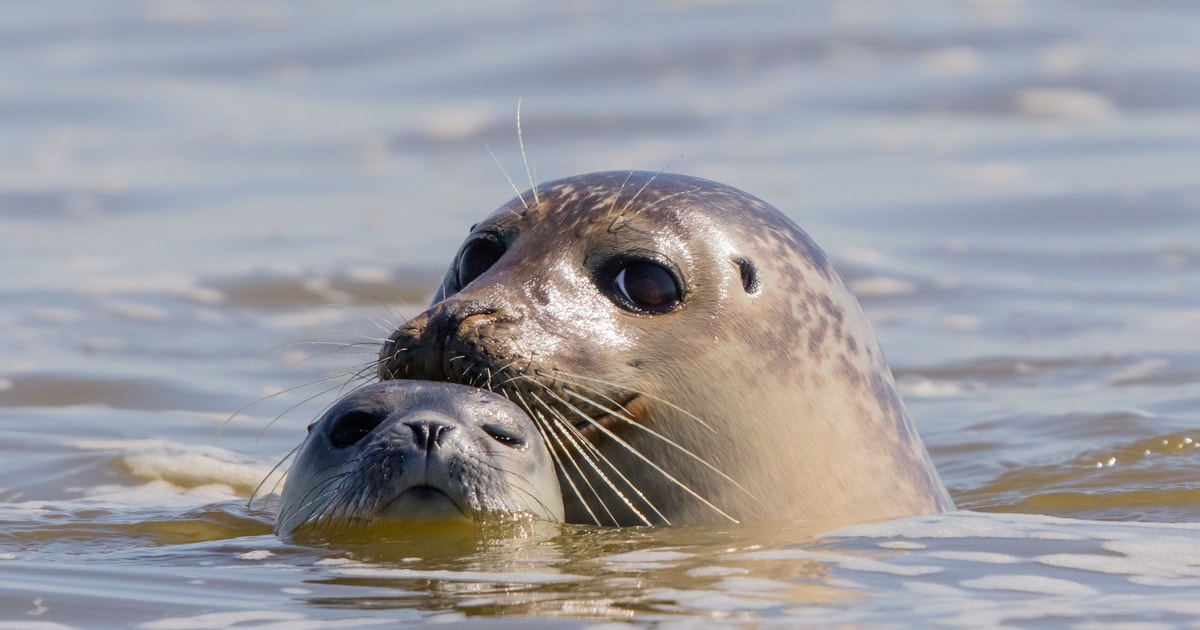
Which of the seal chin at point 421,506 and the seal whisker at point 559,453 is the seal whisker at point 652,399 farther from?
the seal chin at point 421,506

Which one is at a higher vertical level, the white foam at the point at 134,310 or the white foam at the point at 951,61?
the white foam at the point at 951,61

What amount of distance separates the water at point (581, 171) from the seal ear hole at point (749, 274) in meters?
0.65

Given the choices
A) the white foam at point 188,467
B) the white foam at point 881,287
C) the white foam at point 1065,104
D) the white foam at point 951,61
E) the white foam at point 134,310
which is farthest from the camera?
the white foam at point 951,61

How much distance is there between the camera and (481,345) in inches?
180

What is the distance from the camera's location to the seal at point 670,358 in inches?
182

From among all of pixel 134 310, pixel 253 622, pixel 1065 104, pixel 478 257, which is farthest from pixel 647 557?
pixel 1065 104

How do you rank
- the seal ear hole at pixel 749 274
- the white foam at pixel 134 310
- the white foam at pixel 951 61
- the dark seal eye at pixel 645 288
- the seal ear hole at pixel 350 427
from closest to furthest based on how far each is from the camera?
the seal ear hole at pixel 350 427 → the dark seal eye at pixel 645 288 → the seal ear hole at pixel 749 274 → the white foam at pixel 134 310 → the white foam at pixel 951 61

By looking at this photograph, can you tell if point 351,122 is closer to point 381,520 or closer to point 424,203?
point 424,203

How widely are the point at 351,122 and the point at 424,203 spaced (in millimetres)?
2413

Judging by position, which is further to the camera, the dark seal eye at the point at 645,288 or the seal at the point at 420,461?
the dark seal eye at the point at 645,288

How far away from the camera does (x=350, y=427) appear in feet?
14.3

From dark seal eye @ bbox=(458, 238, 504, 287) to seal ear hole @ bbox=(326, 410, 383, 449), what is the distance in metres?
0.89

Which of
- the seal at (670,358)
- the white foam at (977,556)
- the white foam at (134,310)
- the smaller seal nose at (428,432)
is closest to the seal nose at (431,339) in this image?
the seal at (670,358)

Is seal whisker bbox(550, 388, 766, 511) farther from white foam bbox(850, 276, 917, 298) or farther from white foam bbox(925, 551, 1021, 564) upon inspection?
white foam bbox(850, 276, 917, 298)
